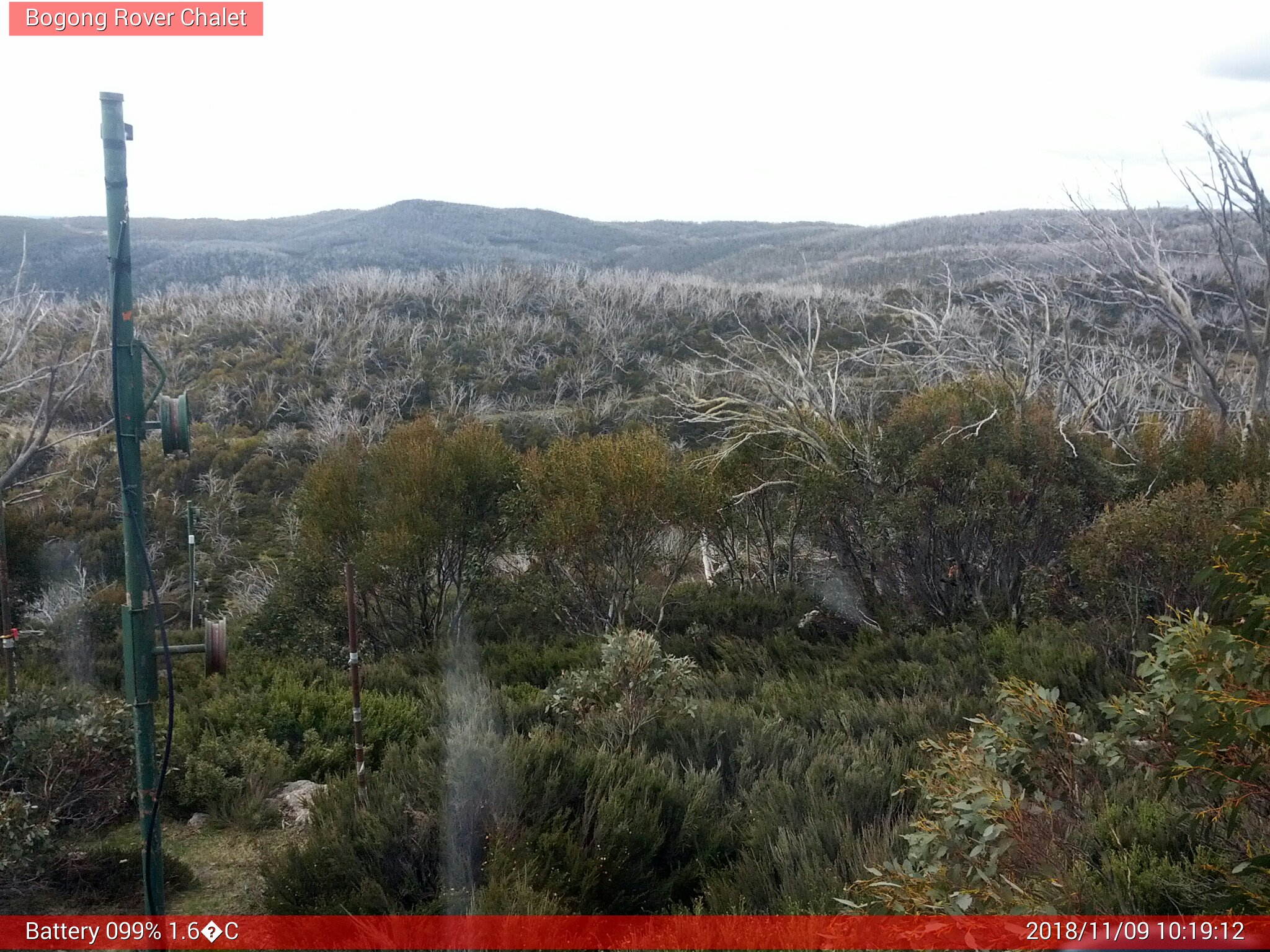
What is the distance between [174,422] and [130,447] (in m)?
0.19

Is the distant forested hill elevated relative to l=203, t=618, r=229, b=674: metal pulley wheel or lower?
elevated

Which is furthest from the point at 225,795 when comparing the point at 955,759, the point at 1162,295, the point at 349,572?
the point at 1162,295

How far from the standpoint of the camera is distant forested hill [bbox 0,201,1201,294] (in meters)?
42.4

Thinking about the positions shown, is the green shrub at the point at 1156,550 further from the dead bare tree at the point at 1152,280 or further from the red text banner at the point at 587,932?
the red text banner at the point at 587,932

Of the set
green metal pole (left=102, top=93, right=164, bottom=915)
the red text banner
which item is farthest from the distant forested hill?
green metal pole (left=102, top=93, right=164, bottom=915)

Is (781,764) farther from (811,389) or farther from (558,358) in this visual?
(558,358)

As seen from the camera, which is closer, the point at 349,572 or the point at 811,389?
the point at 349,572

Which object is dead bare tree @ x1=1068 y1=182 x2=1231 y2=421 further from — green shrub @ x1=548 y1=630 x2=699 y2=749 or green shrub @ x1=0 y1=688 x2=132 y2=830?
green shrub @ x1=0 y1=688 x2=132 y2=830

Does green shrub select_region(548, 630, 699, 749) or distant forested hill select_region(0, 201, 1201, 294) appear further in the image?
distant forested hill select_region(0, 201, 1201, 294)

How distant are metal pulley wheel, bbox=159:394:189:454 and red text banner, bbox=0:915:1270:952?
1813 mm

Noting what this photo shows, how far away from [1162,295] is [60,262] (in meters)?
38.4

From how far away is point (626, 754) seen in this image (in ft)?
19.1

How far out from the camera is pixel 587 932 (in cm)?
412

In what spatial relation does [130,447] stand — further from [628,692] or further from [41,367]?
[41,367]
